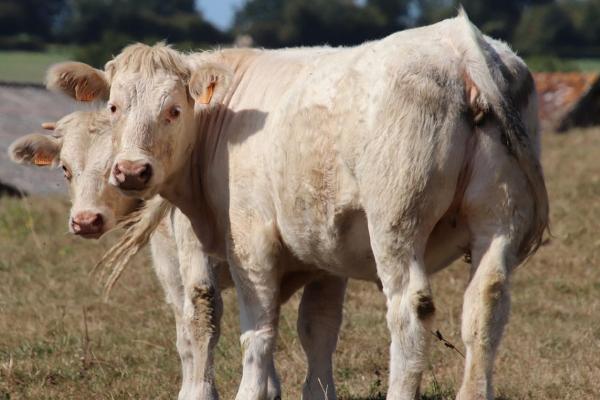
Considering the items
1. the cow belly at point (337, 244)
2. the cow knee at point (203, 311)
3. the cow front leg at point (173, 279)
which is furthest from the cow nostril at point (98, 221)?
the cow belly at point (337, 244)

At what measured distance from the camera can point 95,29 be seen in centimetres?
7425

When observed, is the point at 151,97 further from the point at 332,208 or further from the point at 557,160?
the point at 557,160

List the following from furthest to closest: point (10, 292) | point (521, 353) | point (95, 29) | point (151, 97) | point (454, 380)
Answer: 1. point (95, 29)
2. point (10, 292)
3. point (521, 353)
4. point (454, 380)
5. point (151, 97)

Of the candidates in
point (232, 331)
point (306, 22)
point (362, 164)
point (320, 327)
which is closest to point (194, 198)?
point (320, 327)

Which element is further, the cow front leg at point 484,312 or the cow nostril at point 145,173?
the cow nostril at point 145,173

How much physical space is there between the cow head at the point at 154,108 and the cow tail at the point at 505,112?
5.21ft

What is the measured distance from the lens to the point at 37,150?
26.0ft

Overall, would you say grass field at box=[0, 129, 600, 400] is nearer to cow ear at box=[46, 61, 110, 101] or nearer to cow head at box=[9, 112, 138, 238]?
cow head at box=[9, 112, 138, 238]

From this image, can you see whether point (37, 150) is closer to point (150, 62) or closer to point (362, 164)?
point (150, 62)

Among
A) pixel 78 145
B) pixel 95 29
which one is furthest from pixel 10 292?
pixel 95 29

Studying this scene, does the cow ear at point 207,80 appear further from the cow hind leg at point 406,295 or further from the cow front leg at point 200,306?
the cow hind leg at point 406,295

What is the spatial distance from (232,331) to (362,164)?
4.19m

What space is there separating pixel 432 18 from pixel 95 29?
A: 20.3 m

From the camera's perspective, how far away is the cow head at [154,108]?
248 inches
